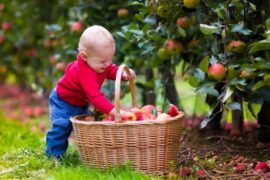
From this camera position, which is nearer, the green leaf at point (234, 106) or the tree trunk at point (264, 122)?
the green leaf at point (234, 106)

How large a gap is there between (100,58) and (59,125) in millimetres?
531

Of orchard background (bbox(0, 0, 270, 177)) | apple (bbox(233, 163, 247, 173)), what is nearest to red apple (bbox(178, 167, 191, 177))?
orchard background (bbox(0, 0, 270, 177))

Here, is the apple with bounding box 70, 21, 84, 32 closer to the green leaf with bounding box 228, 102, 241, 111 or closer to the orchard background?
the orchard background

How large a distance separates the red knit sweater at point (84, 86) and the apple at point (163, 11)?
18.6 inches

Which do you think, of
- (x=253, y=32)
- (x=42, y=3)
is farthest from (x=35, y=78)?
(x=253, y=32)

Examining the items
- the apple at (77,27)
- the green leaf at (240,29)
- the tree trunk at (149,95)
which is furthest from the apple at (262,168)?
the apple at (77,27)

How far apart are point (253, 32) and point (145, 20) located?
77cm

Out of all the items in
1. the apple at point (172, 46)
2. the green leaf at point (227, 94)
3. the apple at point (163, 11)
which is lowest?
the green leaf at point (227, 94)

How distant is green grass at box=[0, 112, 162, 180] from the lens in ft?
9.46

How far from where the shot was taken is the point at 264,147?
3.70 m

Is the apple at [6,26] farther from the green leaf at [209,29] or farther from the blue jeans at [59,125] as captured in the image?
the green leaf at [209,29]

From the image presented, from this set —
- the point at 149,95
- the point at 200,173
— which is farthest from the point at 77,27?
the point at 200,173

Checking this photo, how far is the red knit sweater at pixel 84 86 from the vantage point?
10.0 feet

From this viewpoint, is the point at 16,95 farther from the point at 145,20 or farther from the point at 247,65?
the point at 247,65
